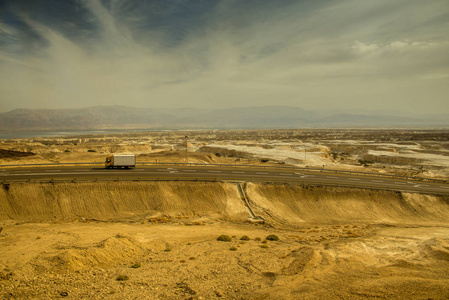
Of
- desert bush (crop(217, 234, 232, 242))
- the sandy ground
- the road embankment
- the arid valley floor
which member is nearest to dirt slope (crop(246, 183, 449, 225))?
the road embankment

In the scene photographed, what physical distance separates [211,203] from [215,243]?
489 inches

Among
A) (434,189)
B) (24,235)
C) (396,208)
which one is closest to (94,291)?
(24,235)

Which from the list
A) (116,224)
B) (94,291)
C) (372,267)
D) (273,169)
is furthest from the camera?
(273,169)

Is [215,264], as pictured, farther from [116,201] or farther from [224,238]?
[116,201]

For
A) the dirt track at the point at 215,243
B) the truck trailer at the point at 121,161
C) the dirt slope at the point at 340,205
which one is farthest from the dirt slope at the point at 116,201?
the truck trailer at the point at 121,161

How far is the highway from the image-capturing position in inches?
1473

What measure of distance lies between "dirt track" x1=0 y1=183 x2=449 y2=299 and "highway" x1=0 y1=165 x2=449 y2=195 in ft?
10.2

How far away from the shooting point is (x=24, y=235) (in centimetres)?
2195

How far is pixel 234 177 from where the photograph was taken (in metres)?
40.9

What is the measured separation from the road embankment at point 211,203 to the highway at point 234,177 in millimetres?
2368

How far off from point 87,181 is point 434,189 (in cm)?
5234

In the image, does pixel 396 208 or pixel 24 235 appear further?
pixel 396 208

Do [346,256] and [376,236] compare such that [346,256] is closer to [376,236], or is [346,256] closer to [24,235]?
[376,236]

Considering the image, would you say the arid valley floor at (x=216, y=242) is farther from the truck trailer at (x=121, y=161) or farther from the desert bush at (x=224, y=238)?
the truck trailer at (x=121, y=161)
